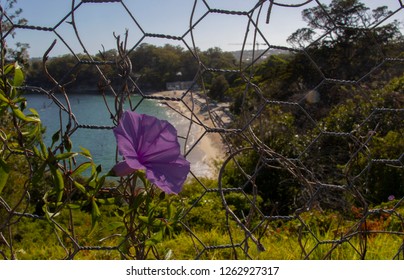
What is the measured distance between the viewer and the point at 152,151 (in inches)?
22.1

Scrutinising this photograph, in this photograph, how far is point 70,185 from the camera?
0.63 m

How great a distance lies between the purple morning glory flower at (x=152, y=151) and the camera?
0.53 meters

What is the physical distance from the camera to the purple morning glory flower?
1.75ft

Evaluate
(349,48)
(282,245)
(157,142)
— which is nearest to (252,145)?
(157,142)

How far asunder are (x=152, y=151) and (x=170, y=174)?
0.04 meters

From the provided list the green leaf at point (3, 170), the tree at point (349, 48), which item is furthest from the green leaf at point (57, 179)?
the tree at point (349, 48)

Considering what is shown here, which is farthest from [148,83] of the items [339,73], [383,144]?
[383,144]

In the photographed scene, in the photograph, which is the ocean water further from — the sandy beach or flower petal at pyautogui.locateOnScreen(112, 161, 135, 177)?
flower petal at pyautogui.locateOnScreen(112, 161, 135, 177)

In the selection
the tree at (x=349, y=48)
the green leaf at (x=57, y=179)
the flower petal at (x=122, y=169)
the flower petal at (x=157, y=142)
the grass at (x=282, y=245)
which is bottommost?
the grass at (x=282, y=245)

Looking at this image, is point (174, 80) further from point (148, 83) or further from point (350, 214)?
point (350, 214)

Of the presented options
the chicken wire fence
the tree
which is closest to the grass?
the chicken wire fence

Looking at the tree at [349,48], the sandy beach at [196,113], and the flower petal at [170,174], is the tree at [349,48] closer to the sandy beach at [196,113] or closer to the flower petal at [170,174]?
the sandy beach at [196,113]

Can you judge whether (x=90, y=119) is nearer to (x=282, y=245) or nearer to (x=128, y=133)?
(x=128, y=133)

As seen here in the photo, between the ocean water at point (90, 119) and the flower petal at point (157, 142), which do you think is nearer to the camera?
the flower petal at point (157, 142)
